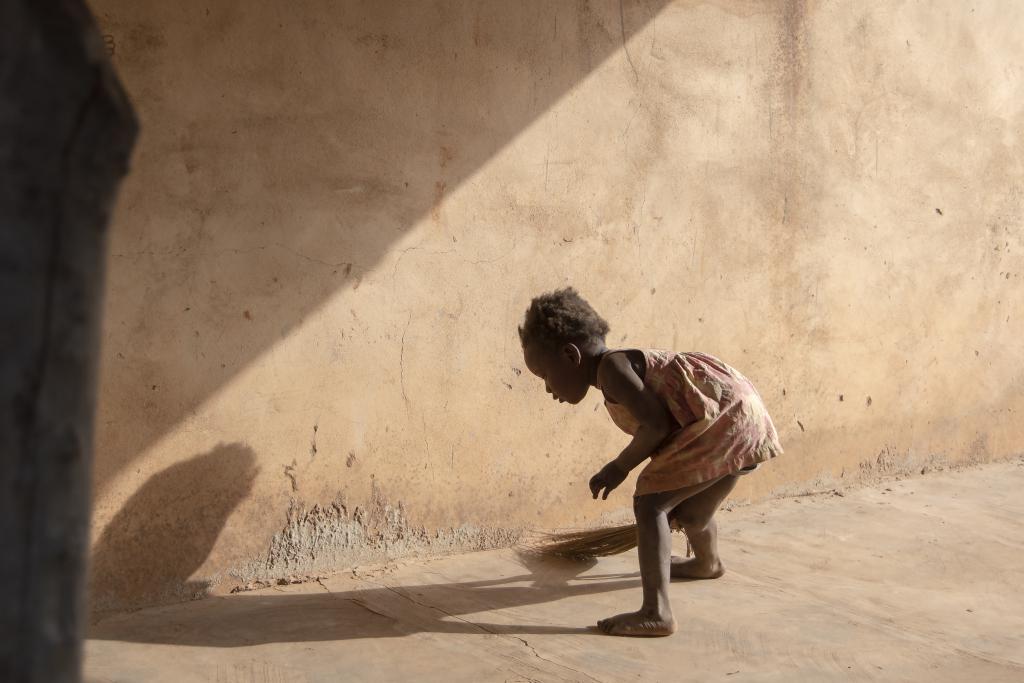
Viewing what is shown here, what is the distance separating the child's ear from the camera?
325cm

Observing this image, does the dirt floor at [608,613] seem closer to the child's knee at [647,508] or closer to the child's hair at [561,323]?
the child's knee at [647,508]

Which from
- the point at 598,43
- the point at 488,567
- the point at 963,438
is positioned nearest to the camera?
the point at 488,567

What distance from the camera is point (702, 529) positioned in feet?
11.8

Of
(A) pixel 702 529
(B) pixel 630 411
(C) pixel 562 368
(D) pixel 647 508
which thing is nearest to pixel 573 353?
(C) pixel 562 368

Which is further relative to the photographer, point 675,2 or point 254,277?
point 675,2

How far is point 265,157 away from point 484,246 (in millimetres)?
867

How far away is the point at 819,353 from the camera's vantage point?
194 inches

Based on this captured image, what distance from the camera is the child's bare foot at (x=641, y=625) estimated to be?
3.18 m

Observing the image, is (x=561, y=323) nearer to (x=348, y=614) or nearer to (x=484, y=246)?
(x=484, y=246)

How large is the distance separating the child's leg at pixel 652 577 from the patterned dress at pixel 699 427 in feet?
0.17

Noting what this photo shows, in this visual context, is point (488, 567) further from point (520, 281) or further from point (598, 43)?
point (598, 43)

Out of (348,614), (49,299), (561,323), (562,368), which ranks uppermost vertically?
(561,323)

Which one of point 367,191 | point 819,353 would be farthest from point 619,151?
point 819,353

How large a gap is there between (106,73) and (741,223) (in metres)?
3.99
